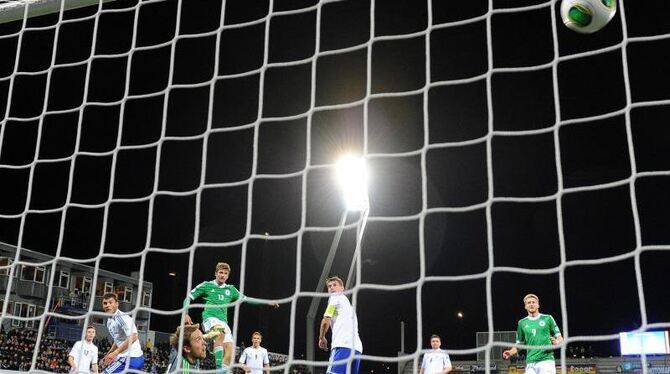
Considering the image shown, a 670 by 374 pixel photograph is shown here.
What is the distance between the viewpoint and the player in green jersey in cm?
654

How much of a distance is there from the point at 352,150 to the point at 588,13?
952 centimetres

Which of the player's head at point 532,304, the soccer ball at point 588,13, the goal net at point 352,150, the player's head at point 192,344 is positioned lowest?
the player's head at point 192,344

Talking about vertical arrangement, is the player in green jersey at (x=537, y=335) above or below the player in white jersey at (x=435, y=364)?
above

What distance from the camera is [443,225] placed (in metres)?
22.9

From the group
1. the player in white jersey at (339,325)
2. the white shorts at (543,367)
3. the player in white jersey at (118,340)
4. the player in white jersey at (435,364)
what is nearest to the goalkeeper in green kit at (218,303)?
the player in white jersey at (118,340)

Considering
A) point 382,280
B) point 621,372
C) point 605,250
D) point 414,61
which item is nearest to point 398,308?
point 382,280

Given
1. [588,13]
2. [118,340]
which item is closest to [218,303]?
[118,340]

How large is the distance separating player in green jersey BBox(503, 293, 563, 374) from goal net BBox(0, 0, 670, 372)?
1.53ft

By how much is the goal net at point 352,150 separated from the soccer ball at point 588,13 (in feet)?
0.27

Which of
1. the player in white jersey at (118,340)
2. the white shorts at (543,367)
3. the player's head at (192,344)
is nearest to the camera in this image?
the player's head at (192,344)

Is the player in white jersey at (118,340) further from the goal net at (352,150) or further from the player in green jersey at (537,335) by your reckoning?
the player in green jersey at (537,335)

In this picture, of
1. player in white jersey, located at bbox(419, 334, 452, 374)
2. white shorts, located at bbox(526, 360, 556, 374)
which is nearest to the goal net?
white shorts, located at bbox(526, 360, 556, 374)

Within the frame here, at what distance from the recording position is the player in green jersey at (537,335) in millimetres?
6543

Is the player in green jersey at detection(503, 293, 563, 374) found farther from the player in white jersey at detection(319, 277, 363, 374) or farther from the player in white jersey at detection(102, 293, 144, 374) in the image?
the player in white jersey at detection(102, 293, 144, 374)
